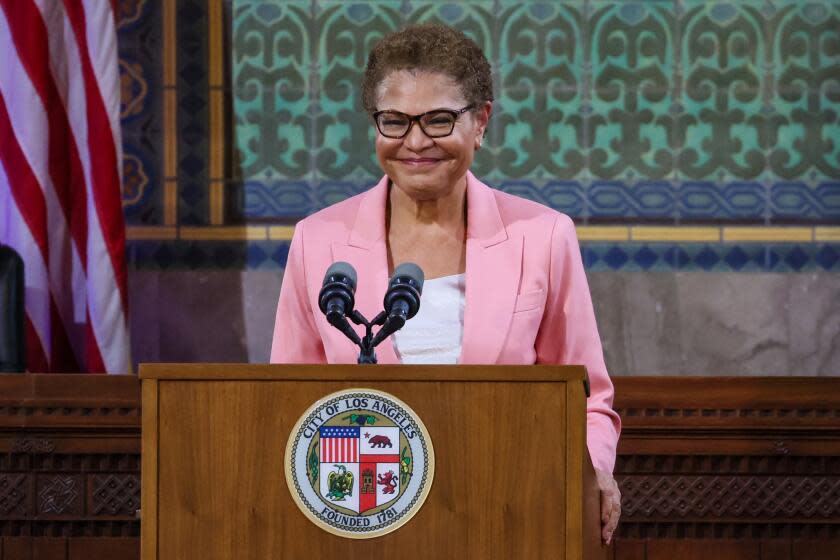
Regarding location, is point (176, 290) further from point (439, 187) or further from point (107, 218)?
point (439, 187)

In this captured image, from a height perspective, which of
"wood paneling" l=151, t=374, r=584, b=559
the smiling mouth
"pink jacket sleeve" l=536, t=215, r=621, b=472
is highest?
the smiling mouth

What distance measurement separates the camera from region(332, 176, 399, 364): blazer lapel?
272 cm

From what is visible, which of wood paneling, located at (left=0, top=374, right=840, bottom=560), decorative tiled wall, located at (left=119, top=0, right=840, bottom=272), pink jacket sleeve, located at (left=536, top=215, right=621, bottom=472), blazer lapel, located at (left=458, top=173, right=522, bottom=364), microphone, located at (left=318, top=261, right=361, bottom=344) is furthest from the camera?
decorative tiled wall, located at (left=119, top=0, right=840, bottom=272)

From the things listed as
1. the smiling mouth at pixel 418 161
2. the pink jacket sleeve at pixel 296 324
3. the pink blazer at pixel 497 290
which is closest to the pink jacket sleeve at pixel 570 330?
the pink blazer at pixel 497 290

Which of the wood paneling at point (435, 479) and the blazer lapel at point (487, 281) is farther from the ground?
the blazer lapel at point (487, 281)

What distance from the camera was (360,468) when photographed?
2121mm

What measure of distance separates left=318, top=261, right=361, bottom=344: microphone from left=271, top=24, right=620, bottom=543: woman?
0.43m

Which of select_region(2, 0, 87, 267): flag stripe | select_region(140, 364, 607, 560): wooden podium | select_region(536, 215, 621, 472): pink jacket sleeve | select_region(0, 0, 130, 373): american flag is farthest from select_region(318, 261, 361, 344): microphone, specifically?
select_region(2, 0, 87, 267): flag stripe

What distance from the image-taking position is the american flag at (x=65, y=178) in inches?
175

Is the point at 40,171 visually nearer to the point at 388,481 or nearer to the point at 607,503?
the point at 607,503

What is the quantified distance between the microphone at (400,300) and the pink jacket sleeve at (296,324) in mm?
597

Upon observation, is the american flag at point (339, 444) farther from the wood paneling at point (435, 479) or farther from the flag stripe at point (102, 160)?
the flag stripe at point (102, 160)

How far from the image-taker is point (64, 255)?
4.57 metres

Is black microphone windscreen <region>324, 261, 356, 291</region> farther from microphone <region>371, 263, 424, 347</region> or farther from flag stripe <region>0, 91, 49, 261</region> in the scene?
flag stripe <region>0, 91, 49, 261</region>
